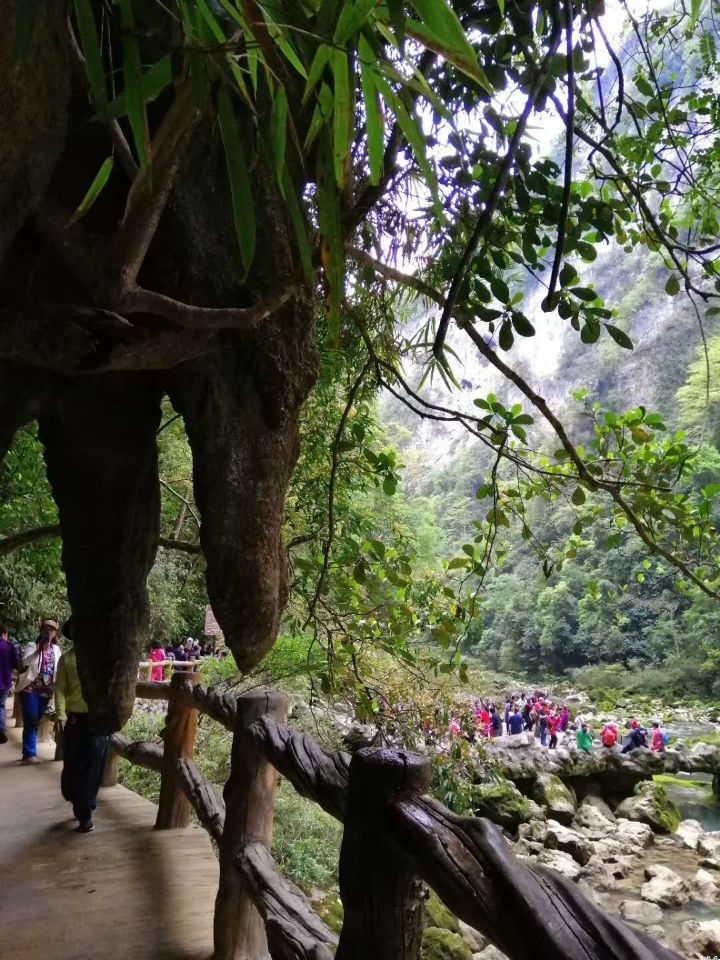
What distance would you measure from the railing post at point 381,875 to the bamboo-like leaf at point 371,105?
2.62ft

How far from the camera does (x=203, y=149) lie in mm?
1807

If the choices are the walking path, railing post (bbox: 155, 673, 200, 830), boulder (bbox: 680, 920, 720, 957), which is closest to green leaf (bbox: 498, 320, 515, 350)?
the walking path

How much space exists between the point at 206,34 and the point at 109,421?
1576 millimetres

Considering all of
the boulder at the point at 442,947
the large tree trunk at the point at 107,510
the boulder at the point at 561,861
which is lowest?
the boulder at the point at 561,861

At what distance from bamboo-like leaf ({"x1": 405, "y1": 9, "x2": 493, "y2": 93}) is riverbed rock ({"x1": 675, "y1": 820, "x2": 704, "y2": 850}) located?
11.5 meters

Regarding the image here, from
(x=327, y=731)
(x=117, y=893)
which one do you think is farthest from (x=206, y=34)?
(x=327, y=731)

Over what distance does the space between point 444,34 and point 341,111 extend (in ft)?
0.49

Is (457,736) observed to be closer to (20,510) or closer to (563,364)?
(20,510)

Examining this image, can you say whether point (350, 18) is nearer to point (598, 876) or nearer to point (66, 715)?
point (66, 715)

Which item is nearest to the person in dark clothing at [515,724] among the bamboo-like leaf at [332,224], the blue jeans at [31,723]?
the blue jeans at [31,723]

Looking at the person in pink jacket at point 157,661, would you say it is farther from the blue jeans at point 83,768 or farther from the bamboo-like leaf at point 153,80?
the bamboo-like leaf at point 153,80

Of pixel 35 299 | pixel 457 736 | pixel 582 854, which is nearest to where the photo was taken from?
pixel 35 299

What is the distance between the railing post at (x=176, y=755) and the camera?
331 cm

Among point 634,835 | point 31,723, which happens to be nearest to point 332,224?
point 31,723
